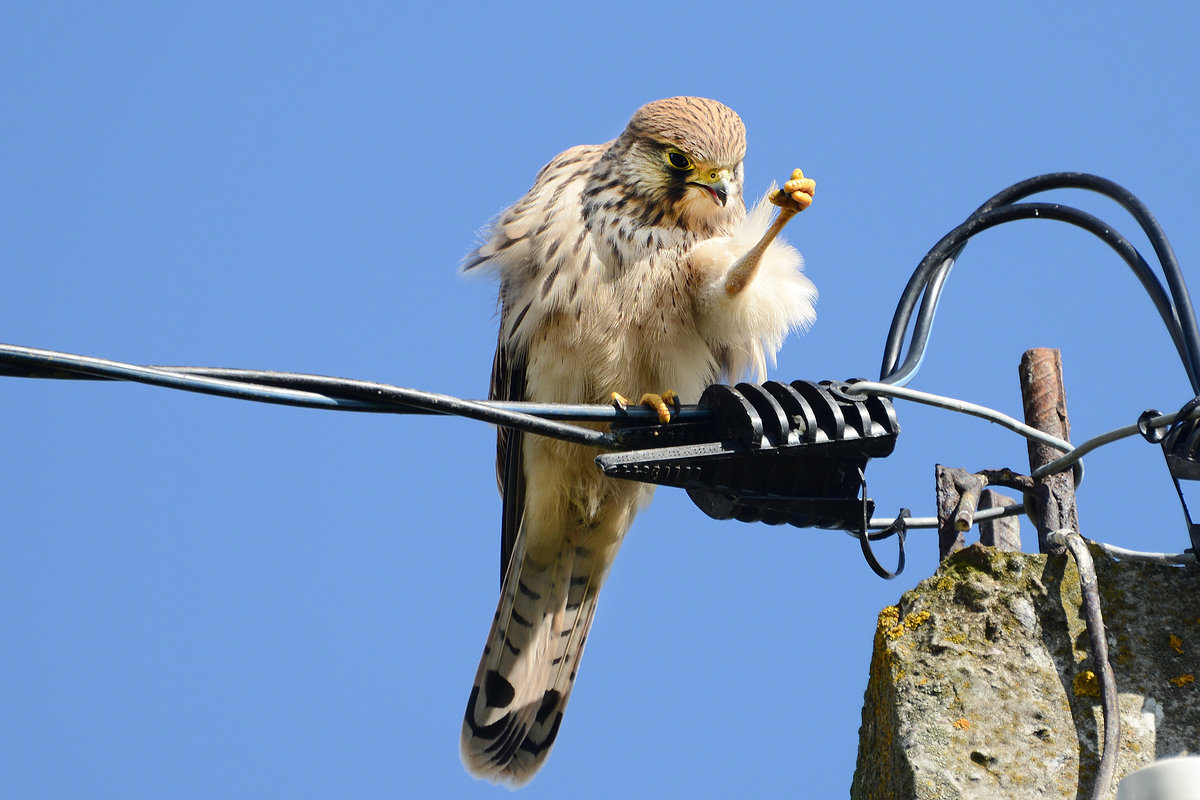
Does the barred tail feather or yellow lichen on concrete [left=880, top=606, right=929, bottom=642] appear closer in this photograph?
yellow lichen on concrete [left=880, top=606, right=929, bottom=642]

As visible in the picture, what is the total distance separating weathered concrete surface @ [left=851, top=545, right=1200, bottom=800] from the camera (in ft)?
7.21

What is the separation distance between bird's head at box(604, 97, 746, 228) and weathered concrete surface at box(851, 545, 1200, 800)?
6.20ft

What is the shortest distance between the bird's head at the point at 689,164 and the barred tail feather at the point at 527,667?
4.16ft

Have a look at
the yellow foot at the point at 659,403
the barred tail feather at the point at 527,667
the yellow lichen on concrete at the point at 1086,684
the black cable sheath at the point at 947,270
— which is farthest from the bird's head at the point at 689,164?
the yellow lichen on concrete at the point at 1086,684

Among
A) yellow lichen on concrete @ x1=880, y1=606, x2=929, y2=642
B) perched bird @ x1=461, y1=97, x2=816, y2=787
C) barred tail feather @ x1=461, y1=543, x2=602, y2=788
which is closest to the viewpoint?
yellow lichen on concrete @ x1=880, y1=606, x2=929, y2=642

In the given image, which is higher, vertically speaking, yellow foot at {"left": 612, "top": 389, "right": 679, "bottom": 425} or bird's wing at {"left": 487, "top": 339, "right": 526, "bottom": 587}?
bird's wing at {"left": 487, "top": 339, "right": 526, "bottom": 587}

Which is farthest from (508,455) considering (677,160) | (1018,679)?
(1018,679)

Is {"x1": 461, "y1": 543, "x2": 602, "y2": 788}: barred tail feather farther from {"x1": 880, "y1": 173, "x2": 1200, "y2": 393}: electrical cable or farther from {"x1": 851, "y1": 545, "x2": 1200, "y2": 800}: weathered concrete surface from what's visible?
{"x1": 851, "y1": 545, "x2": 1200, "y2": 800}: weathered concrete surface

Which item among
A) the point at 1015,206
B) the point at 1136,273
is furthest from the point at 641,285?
the point at 1136,273

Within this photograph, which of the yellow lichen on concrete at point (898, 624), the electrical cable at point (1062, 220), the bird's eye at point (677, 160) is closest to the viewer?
the yellow lichen on concrete at point (898, 624)

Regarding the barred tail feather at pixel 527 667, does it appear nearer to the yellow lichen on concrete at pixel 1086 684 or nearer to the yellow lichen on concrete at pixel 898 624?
the yellow lichen on concrete at pixel 898 624

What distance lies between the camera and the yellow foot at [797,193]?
3.16m

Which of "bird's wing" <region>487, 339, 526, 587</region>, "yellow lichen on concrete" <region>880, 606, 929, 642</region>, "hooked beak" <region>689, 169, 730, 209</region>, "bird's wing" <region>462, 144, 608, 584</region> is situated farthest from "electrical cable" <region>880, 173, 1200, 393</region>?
"bird's wing" <region>487, 339, 526, 587</region>

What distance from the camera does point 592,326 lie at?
3.91 m
